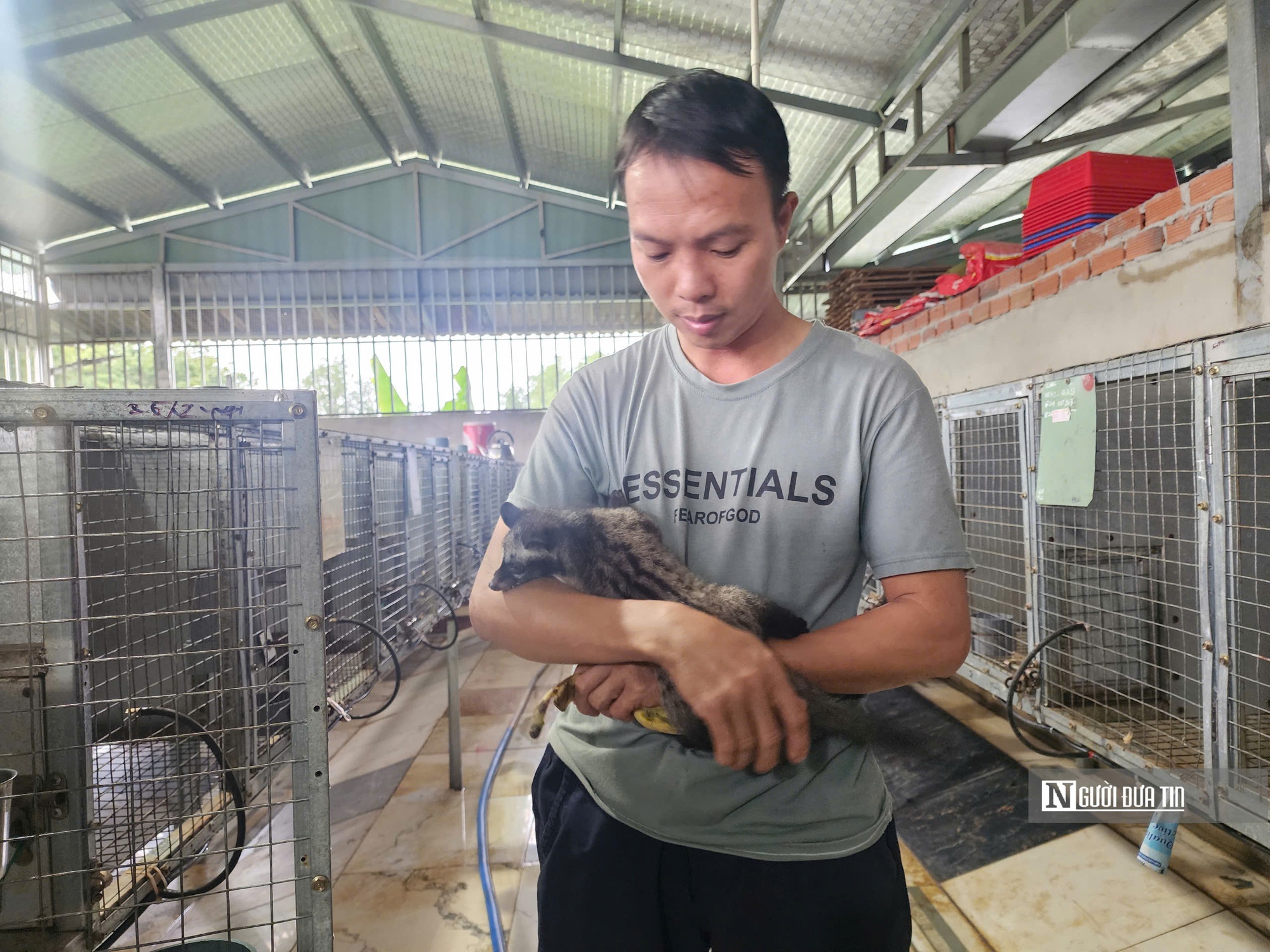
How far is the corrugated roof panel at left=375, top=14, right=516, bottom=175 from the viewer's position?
23.0ft

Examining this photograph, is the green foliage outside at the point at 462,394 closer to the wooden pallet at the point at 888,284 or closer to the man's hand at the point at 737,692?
the wooden pallet at the point at 888,284

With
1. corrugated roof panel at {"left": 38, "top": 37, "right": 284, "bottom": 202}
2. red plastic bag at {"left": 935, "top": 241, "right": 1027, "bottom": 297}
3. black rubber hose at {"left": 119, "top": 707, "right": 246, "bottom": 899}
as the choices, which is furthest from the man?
corrugated roof panel at {"left": 38, "top": 37, "right": 284, "bottom": 202}

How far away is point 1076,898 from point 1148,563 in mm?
1299

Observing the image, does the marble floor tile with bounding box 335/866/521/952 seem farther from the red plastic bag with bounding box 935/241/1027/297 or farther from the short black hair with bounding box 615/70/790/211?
the red plastic bag with bounding box 935/241/1027/297

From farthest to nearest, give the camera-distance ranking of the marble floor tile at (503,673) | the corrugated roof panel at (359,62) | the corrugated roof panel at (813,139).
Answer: the corrugated roof panel at (359,62)
the marble floor tile at (503,673)
the corrugated roof panel at (813,139)

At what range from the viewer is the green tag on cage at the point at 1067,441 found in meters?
2.54

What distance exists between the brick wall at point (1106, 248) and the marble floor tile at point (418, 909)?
11.4 ft

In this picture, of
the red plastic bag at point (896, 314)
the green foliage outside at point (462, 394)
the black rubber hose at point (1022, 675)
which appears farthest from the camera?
the green foliage outside at point (462, 394)

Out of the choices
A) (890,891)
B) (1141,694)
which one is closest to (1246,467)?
(1141,694)

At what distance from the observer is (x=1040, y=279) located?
3.28 metres

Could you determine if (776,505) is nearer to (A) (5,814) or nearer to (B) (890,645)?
(B) (890,645)

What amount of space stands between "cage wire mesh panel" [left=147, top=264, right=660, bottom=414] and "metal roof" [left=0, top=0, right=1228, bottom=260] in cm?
145

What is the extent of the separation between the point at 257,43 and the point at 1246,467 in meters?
8.76

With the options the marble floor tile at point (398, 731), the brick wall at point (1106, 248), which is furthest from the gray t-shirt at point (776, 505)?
the marble floor tile at point (398, 731)
